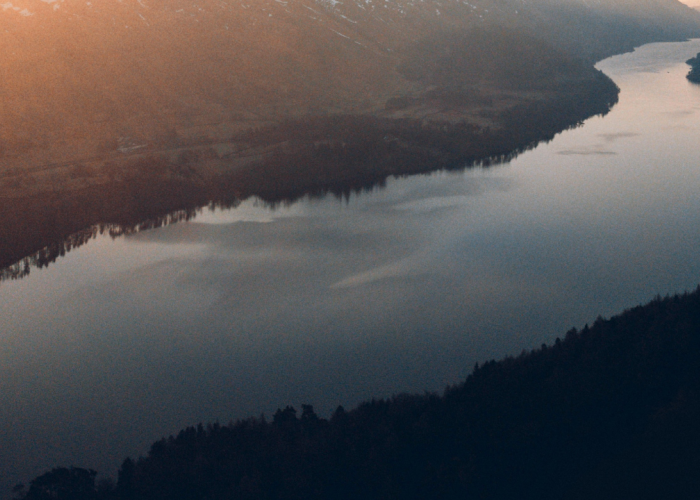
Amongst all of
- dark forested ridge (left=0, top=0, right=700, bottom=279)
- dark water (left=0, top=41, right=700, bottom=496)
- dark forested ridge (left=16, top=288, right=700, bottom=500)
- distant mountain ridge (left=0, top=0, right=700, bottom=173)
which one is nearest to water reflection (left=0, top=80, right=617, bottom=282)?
dark forested ridge (left=0, top=0, right=700, bottom=279)

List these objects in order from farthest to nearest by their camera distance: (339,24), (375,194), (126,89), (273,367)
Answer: (339,24) → (126,89) → (375,194) → (273,367)

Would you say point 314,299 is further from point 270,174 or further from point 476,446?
point 270,174

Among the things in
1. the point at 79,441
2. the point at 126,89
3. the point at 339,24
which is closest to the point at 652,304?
the point at 79,441

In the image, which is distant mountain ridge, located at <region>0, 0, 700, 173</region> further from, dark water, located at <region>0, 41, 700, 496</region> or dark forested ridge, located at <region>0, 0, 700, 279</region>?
dark water, located at <region>0, 41, 700, 496</region>

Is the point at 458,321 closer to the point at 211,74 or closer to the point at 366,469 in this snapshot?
the point at 366,469

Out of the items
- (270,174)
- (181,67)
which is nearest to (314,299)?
(270,174)

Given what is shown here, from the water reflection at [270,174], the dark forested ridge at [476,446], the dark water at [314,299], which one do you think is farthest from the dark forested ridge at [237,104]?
the dark forested ridge at [476,446]
